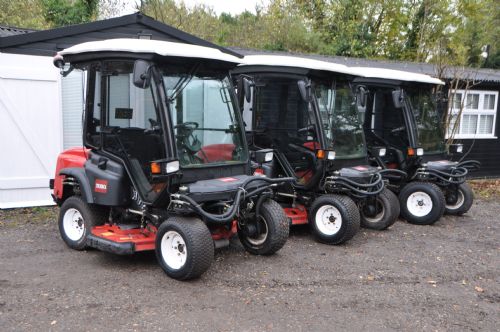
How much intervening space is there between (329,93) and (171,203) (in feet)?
10.1

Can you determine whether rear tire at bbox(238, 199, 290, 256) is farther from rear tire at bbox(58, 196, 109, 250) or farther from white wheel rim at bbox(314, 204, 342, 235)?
rear tire at bbox(58, 196, 109, 250)

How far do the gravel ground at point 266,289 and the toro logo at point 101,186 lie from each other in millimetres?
807

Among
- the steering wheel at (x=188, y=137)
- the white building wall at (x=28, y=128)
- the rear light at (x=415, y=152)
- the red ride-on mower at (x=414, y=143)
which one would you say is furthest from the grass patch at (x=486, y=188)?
the white building wall at (x=28, y=128)

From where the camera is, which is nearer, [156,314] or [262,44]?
[156,314]

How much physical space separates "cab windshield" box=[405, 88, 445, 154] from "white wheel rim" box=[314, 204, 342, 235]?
2.83m

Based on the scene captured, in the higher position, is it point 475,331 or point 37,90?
point 37,90

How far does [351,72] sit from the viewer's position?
7.23 meters

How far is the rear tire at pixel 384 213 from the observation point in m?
7.35

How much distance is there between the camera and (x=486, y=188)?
12328mm

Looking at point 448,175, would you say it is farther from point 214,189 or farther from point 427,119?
point 214,189

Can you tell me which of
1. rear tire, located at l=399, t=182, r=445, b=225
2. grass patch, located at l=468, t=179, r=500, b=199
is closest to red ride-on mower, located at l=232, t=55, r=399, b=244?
rear tire, located at l=399, t=182, r=445, b=225

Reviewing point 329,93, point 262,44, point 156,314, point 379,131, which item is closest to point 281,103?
point 329,93

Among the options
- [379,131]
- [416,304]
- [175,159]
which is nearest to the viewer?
[416,304]

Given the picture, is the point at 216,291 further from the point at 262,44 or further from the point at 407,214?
the point at 262,44
